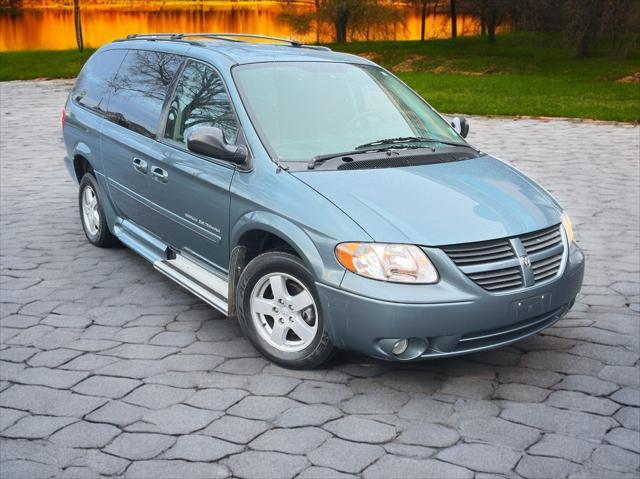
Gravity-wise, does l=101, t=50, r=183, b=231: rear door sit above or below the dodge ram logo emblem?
above

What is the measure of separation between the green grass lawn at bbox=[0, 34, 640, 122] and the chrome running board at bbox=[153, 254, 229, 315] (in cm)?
1325

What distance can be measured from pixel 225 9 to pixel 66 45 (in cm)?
2582

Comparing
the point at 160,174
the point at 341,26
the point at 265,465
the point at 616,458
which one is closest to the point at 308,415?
the point at 265,465

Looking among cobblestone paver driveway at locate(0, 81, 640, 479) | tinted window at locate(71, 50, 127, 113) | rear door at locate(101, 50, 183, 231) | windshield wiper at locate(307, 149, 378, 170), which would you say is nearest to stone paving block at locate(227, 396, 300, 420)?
cobblestone paver driveway at locate(0, 81, 640, 479)

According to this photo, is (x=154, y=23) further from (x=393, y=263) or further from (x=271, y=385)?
(x=393, y=263)

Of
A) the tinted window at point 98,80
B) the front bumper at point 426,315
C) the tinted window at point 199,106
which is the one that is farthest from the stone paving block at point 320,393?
the tinted window at point 98,80

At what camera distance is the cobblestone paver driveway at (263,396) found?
3.89 metres

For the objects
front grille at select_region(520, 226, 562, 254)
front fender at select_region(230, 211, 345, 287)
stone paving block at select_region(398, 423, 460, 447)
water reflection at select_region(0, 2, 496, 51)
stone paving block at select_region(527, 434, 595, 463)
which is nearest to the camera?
stone paving block at select_region(527, 434, 595, 463)

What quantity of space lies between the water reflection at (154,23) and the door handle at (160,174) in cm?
4251

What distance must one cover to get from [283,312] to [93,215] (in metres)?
3.28

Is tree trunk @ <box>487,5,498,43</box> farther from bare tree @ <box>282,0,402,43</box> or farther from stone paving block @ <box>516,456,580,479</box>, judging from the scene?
stone paving block @ <box>516,456,580,479</box>

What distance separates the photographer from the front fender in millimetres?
4387

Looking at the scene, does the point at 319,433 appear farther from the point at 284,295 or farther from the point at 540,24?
the point at 540,24

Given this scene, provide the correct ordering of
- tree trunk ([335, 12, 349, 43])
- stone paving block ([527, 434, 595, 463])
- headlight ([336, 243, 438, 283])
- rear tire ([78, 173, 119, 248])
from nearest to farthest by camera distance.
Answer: stone paving block ([527, 434, 595, 463]) < headlight ([336, 243, 438, 283]) < rear tire ([78, 173, 119, 248]) < tree trunk ([335, 12, 349, 43])
